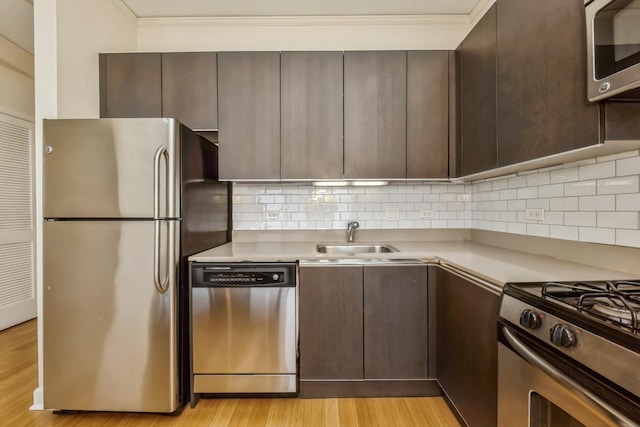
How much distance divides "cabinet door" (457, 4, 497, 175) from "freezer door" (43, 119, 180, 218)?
1.77 metres

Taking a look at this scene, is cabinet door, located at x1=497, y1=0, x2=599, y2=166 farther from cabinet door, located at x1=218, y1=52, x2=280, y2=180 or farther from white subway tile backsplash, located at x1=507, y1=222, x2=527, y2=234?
cabinet door, located at x1=218, y1=52, x2=280, y2=180

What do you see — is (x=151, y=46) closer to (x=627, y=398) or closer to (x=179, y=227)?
(x=179, y=227)

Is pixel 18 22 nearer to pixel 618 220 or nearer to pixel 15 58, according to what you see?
pixel 15 58

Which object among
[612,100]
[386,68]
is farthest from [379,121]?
[612,100]

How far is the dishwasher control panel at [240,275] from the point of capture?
1.88 metres

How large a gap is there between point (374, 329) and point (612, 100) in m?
1.54

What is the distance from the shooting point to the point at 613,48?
1016 millimetres

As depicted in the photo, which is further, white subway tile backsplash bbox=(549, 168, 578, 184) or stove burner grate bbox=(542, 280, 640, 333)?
white subway tile backsplash bbox=(549, 168, 578, 184)

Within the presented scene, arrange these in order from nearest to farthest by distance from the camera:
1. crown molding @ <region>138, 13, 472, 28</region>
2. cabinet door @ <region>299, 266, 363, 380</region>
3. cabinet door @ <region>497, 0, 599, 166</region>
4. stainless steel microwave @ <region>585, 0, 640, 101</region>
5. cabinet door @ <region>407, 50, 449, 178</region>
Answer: stainless steel microwave @ <region>585, 0, 640, 101</region> → cabinet door @ <region>497, 0, 599, 166</region> → cabinet door @ <region>299, 266, 363, 380</region> → cabinet door @ <region>407, 50, 449, 178</region> → crown molding @ <region>138, 13, 472, 28</region>

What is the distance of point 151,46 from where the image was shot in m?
2.66

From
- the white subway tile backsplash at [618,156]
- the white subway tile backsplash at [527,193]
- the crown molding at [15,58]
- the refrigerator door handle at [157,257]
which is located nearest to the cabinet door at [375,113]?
the white subway tile backsplash at [527,193]

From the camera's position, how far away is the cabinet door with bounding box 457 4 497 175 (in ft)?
5.67

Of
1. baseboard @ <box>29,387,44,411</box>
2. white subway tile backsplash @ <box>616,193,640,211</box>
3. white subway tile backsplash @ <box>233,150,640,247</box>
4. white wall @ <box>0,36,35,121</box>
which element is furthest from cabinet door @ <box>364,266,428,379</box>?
white wall @ <box>0,36,35,121</box>

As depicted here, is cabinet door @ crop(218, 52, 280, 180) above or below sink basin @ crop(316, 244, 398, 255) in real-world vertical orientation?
above
